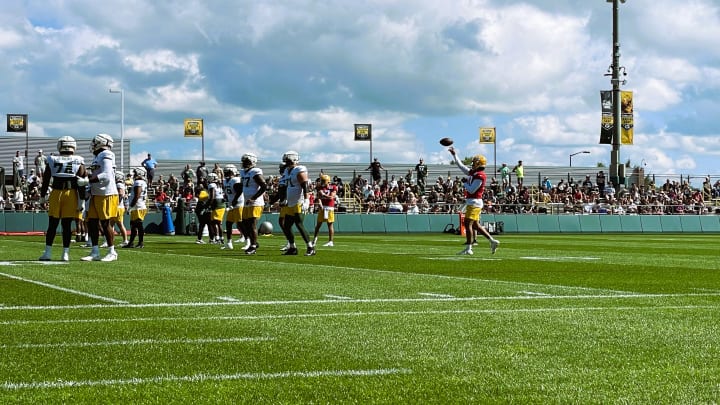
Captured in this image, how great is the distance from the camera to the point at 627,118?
5166cm

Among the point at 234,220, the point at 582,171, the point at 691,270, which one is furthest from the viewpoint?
the point at 582,171

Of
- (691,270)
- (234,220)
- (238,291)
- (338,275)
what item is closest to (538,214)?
(234,220)

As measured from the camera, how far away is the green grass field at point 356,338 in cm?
550

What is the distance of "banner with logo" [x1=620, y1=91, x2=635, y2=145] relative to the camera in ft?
169

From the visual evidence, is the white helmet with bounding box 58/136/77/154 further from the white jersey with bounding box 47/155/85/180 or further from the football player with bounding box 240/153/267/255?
the football player with bounding box 240/153/267/255

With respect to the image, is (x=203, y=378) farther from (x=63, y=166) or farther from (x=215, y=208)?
(x=215, y=208)

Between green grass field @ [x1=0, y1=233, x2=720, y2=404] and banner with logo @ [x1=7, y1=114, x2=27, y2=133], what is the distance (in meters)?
47.5

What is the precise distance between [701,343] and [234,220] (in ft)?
60.3

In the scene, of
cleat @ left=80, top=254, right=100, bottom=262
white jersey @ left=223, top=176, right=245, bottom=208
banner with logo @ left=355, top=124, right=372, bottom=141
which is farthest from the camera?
banner with logo @ left=355, top=124, right=372, bottom=141

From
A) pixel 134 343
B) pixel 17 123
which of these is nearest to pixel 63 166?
pixel 134 343

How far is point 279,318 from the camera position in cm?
878

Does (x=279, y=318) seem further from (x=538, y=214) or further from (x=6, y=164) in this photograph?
(x=6, y=164)

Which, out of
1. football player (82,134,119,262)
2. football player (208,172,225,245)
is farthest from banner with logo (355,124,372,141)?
football player (82,134,119,262)

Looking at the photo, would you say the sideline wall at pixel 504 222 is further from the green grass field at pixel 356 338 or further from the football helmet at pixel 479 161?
the green grass field at pixel 356 338
